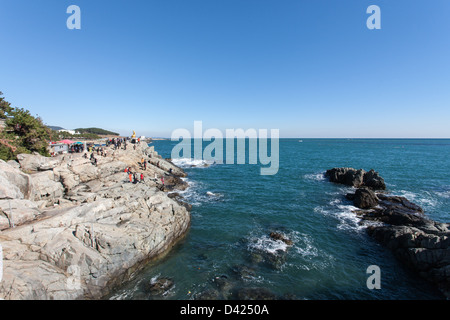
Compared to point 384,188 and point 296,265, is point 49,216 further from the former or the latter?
point 384,188

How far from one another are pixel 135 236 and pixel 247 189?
80.2ft

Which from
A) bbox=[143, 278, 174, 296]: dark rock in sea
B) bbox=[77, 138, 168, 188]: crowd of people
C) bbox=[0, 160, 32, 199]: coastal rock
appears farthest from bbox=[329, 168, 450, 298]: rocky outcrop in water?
bbox=[0, 160, 32, 199]: coastal rock

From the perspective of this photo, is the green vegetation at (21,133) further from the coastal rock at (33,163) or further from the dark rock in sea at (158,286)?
the dark rock in sea at (158,286)

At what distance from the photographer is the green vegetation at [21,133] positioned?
2492cm

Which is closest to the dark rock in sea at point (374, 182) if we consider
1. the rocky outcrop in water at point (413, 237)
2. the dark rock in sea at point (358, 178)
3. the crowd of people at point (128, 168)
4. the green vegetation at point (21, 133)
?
the dark rock in sea at point (358, 178)

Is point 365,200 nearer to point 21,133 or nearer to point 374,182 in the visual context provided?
point 374,182

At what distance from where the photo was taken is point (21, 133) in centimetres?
2755

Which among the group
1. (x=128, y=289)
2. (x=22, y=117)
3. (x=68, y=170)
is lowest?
(x=128, y=289)

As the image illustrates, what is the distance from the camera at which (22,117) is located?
26.8 metres

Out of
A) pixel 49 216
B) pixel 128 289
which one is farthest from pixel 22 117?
pixel 128 289

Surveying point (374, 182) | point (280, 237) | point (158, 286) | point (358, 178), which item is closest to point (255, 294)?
point (158, 286)

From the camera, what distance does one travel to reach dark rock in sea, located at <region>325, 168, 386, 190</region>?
117ft

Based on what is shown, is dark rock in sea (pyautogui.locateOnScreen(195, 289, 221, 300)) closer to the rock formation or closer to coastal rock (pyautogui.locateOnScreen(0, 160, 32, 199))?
the rock formation

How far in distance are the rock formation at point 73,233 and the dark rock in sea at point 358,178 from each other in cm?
3485
